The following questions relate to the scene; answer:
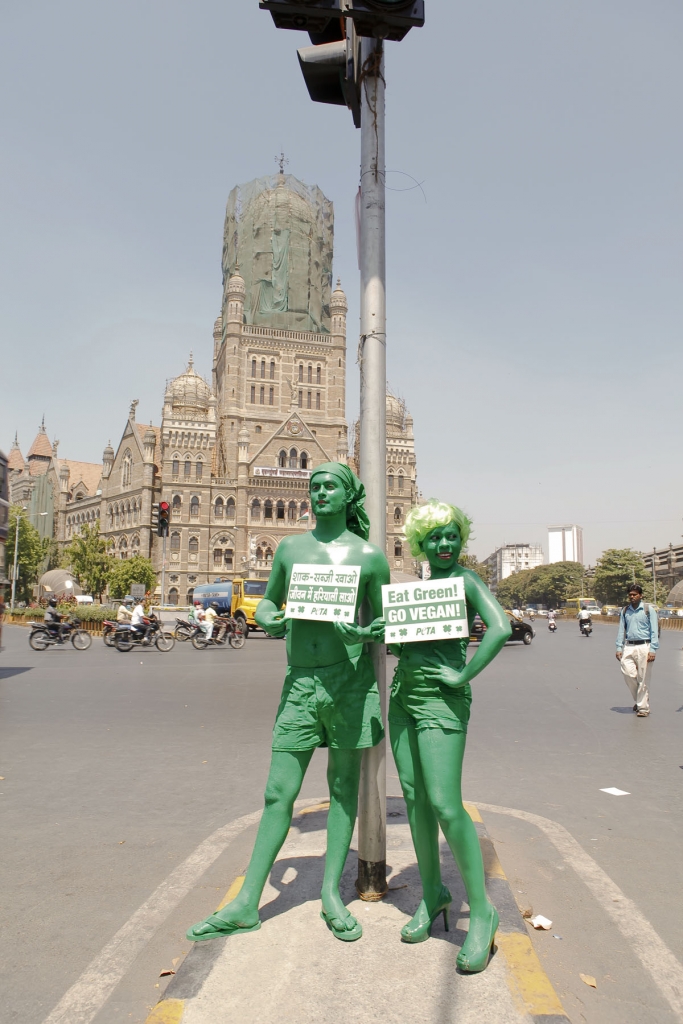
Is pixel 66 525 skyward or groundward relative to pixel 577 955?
skyward

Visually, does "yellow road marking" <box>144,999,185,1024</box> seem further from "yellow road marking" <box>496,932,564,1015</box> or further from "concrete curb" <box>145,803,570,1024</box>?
"yellow road marking" <box>496,932,564,1015</box>

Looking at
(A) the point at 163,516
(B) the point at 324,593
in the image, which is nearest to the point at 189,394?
(A) the point at 163,516

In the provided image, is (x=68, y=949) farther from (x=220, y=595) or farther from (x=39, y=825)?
(x=220, y=595)

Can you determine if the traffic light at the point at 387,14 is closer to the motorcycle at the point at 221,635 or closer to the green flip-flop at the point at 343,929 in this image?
the green flip-flop at the point at 343,929

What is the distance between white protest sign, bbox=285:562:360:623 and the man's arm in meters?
0.06

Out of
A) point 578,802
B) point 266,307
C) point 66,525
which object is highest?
point 266,307

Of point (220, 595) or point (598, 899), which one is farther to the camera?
point (220, 595)

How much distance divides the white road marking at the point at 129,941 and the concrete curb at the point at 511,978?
406mm

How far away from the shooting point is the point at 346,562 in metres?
3.16

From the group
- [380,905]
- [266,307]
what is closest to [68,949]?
[380,905]

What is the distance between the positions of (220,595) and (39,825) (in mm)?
38374

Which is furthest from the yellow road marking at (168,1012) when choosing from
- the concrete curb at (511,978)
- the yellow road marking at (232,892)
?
the yellow road marking at (232,892)

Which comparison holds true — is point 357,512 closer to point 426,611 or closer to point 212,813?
point 426,611

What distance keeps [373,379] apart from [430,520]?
83cm
